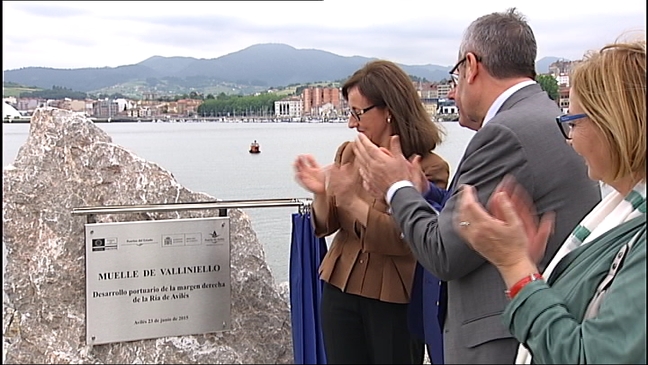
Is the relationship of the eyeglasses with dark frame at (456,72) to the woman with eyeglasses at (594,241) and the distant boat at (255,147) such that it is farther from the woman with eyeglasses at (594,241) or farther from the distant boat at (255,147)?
A: the distant boat at (255,147)

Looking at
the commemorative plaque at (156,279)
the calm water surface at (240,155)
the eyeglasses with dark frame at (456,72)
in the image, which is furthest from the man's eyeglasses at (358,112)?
the commemorative plaque at (156,279)

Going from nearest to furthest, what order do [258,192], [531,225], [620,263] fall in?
[620,263] → [531,225] → [258,192]

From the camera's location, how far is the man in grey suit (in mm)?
1531

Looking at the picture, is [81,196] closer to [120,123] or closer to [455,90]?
[120,123]

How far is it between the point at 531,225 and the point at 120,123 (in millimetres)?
1634

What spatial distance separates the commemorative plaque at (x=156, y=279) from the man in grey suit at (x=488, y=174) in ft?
3.81

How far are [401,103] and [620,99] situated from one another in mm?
1130

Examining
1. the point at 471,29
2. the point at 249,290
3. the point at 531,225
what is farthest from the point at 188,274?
the point at 531,225

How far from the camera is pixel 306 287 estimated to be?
266 cm

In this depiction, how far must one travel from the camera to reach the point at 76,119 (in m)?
2.66

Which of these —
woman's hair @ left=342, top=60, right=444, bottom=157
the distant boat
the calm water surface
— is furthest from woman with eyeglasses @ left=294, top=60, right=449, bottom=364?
the distant boat

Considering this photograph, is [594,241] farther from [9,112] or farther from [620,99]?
[9,112]

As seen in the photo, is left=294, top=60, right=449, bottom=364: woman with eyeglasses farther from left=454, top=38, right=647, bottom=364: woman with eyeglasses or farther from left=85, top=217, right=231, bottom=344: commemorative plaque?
left=454, top=38, right=647, bottom=364: woman with eyeglasses

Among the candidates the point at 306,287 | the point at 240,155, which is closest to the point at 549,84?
the point at 306,287
